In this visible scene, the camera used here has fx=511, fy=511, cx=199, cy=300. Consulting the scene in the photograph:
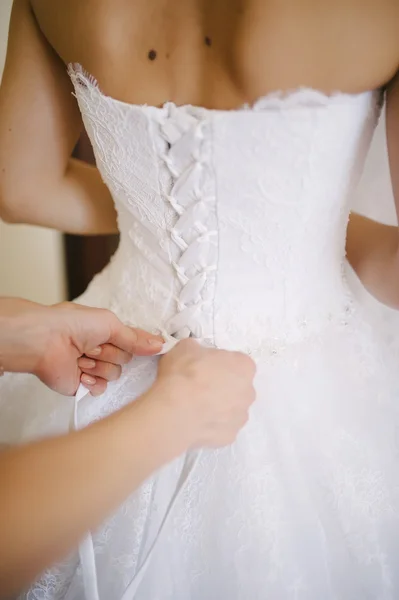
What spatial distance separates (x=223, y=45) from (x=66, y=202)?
36 centimetres

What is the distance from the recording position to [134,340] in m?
0.56

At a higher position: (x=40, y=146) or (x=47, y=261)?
(x=40, y=146)

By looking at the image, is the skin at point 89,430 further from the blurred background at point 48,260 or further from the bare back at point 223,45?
the blurred background at point 48,260

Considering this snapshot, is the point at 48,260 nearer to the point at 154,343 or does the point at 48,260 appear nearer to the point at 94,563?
the point at 154,343

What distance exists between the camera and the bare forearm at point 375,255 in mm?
625

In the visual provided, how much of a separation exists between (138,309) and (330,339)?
0.24 metres

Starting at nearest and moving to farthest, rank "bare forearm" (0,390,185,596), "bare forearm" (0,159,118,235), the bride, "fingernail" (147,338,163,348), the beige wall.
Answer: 1. "bare forearm" (0,390,185,596)
2. the bride
3. "fingernail" (147,338,163,348)
4. "bare forearm" (0,159,118,235)
5. the beige wall

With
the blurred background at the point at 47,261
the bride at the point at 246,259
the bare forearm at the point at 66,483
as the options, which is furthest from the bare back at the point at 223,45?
the blurred background at the point at 47,261

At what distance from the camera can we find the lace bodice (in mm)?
490

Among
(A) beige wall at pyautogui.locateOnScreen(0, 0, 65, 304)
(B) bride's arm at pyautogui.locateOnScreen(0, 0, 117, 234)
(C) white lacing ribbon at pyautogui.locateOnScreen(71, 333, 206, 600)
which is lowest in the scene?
(C) white lacing ribbon at pyautogui.locateOnScreen(71, 333, 206, 600)

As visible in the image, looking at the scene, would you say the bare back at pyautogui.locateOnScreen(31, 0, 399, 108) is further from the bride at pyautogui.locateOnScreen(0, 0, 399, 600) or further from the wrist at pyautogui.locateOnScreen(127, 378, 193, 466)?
the wrist at pyautogui.locateOnScreen(127, 378, 193, 466)

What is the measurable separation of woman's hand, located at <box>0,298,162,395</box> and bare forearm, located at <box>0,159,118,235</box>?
213 millimetres

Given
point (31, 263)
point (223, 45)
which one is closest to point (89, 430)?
point (223, 45)

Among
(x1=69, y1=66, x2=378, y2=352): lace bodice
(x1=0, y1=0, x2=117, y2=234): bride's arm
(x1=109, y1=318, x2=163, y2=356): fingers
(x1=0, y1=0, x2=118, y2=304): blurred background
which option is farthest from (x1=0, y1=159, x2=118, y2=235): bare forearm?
(x1=0, y1=0, x2=118, y2=304): blurred background
